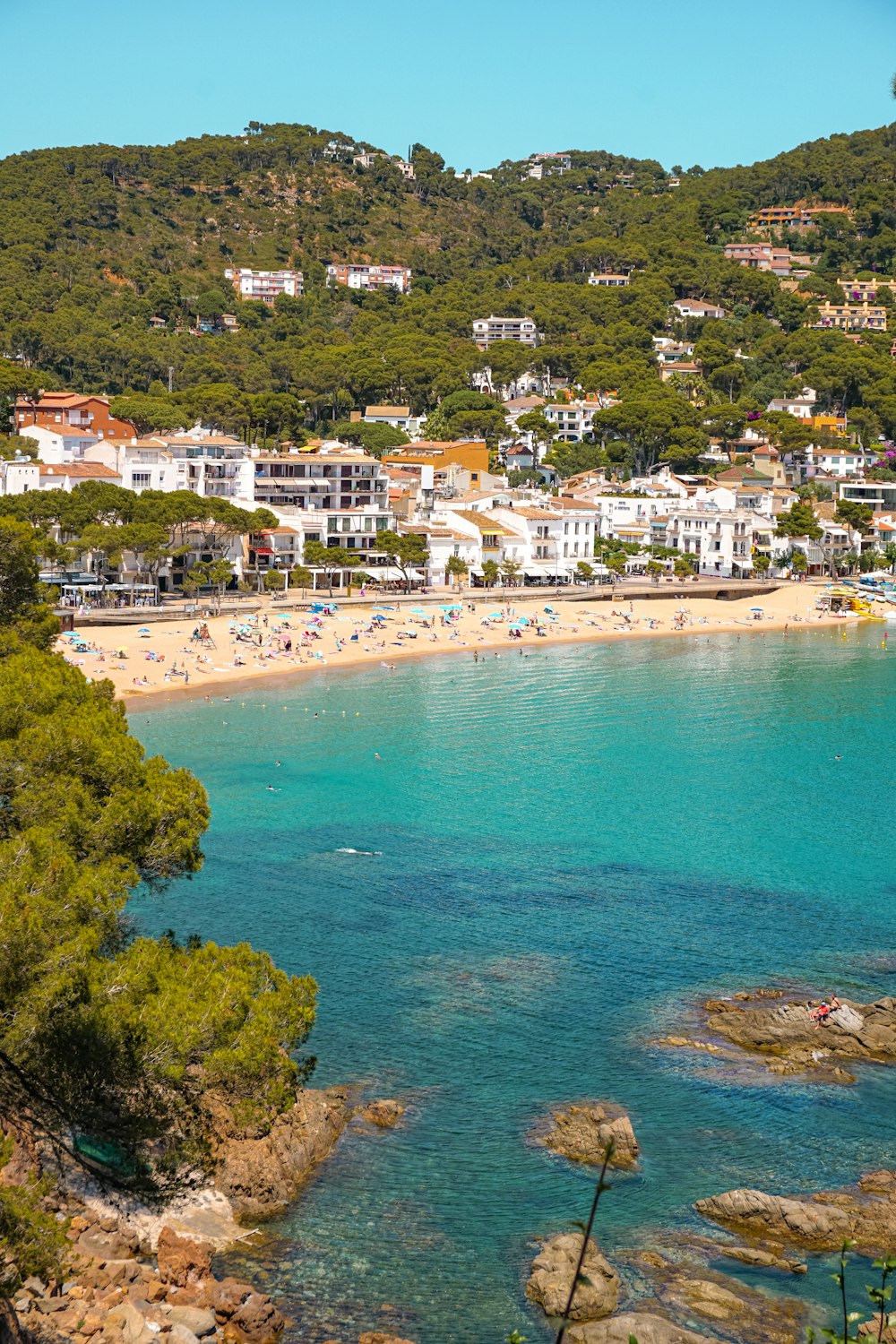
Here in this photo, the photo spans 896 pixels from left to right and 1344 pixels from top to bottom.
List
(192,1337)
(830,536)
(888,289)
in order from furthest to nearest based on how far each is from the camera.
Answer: (888,289) < (830,536) < (192,1337)

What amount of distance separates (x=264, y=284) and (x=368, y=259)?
22.4 metres

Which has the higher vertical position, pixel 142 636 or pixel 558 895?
pixel 142 636

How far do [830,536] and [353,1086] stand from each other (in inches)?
2919

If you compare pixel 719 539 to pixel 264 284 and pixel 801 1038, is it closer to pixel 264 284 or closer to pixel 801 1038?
pixel 801 1038

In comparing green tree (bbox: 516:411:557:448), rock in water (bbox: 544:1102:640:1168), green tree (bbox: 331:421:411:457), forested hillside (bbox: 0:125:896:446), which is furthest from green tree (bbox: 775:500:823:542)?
rock in water (bbox: 544:1102:640:1168)

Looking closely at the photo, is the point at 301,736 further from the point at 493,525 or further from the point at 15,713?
the point at 493,525

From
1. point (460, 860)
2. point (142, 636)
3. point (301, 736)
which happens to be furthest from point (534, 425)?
point (460, 860)

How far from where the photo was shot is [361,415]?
112438 millimetres

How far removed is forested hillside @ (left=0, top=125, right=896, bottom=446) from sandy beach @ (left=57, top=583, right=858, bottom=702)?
29639 mm

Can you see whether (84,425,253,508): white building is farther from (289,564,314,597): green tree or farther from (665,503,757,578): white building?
(665,503,757,578): white building

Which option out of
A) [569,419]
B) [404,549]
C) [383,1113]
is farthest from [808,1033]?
[569,419]

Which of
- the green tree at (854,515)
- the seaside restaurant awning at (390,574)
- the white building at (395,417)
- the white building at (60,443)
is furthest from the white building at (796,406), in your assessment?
the white building at (60,443)

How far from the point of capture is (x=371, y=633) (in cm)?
6225

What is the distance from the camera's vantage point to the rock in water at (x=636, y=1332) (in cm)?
1473
